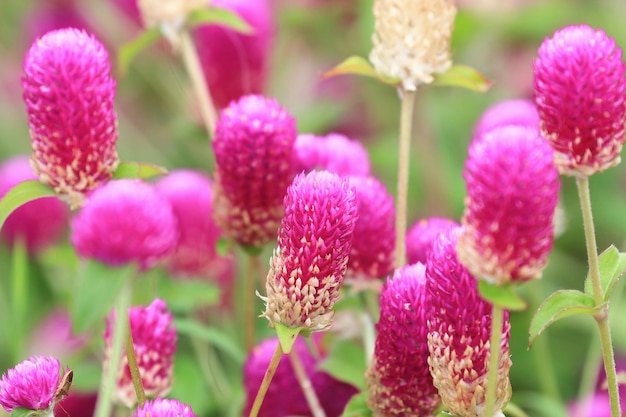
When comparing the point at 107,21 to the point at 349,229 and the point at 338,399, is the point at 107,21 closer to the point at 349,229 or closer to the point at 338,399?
the point at 338,399

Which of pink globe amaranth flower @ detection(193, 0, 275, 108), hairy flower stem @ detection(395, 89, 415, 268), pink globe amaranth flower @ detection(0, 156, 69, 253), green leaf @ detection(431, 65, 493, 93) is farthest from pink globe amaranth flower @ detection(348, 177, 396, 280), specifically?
pink globe amaranth flower @ detection(0, 156, 69, 253)

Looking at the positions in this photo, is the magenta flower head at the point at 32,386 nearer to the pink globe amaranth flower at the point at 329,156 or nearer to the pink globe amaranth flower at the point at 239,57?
the pink globe amaranth flower at the point at 329,156

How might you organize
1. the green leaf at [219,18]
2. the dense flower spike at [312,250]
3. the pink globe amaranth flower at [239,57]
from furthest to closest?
the pink globe amaranth flower at [239,57]
the green leaf at [219,18]
the dense flower spike at [312,250]

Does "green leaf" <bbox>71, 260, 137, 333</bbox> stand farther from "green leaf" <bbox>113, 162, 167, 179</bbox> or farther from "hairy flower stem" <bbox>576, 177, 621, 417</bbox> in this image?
"hairy flower stem" <bbox>576, 177, 621, 417</bbox>

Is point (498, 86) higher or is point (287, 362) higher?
point (498, 86)

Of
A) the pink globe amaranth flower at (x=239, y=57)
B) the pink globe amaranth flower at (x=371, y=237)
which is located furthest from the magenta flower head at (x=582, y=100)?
the pink globe amaranth flower at (x=239, y=57)

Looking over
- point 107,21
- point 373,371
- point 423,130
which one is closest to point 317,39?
point 423,130

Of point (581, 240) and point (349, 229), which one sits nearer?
point (349, 229)
